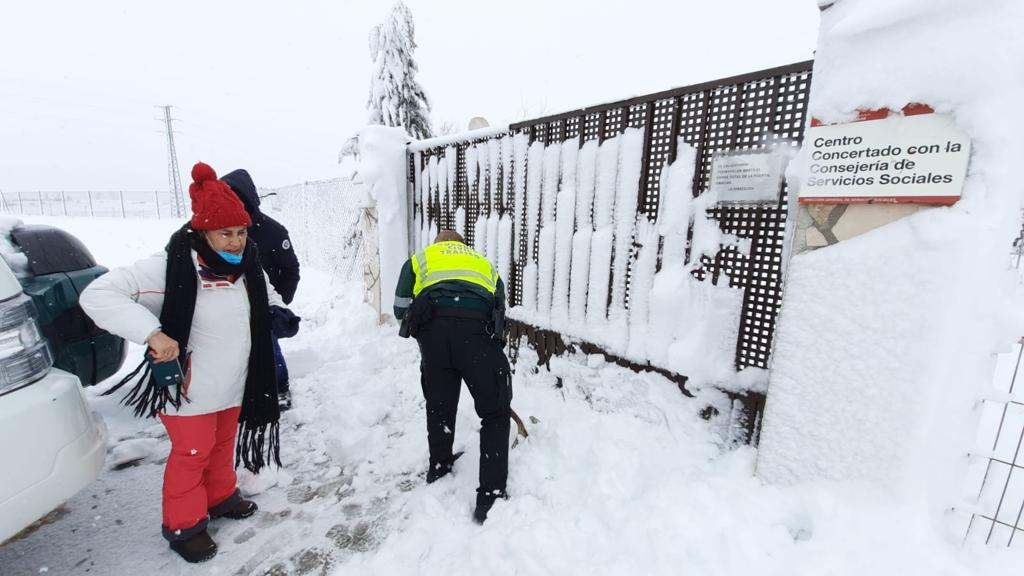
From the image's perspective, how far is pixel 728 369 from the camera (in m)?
2.55

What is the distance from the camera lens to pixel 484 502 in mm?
2428

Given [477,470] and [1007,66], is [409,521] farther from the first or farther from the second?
[1007,66]

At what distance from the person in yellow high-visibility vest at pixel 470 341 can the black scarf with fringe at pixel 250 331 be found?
786 millimetres

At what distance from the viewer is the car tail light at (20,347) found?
1.59 metres

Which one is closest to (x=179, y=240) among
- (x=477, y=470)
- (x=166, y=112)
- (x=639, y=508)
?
(x=477, y=470)

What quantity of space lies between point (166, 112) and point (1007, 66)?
141 feet

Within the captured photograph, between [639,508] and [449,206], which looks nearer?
[639,508]

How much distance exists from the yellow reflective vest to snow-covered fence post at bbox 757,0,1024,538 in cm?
155

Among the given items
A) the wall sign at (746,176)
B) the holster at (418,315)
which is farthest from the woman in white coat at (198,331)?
the wall sign at (746,176)

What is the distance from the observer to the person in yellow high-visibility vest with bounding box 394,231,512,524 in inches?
97.9

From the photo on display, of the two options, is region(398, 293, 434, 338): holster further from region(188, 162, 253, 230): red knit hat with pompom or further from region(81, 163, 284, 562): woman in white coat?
region(188, 162, 253, 230): red knit hat with pompom

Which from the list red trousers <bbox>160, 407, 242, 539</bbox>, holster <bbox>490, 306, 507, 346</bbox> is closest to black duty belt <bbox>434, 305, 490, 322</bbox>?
holster <bbox>490, 306, 507, 346</bbox>

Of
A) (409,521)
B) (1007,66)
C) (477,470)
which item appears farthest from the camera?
(477,470)

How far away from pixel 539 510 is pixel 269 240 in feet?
9.04
